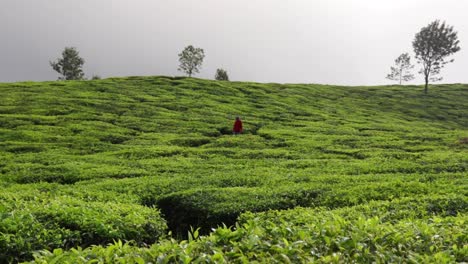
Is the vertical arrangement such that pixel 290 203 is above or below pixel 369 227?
below

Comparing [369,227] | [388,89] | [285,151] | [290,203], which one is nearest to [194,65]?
[388,89]

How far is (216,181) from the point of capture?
16.8 metres

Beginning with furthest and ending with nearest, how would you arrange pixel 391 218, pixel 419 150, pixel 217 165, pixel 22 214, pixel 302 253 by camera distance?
pixel 419 150 < pixel 217 165 < pixel 391 218 < pixel 22 214 < pixel 302 253

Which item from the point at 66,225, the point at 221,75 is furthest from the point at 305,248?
the point at 221,75

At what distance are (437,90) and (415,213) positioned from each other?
72363 mm

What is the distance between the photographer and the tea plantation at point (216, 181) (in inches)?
250

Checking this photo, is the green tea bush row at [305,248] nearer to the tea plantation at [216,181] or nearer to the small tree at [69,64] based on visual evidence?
the tea plantation at [216,181]

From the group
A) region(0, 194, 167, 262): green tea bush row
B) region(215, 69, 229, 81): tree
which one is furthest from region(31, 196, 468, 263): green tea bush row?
region(215, 69, 229, 81): tree

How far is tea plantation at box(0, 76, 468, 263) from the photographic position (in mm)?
6340

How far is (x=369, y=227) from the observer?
693cm

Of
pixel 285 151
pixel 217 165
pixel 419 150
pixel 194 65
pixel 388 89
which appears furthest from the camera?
pixel 194 65

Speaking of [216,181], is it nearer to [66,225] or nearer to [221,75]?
[66,225]

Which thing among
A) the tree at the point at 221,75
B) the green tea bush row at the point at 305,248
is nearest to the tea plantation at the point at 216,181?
the green tea bush row at the point at 305,248

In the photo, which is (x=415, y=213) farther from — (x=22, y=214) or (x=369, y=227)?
(x=22, y=214)
